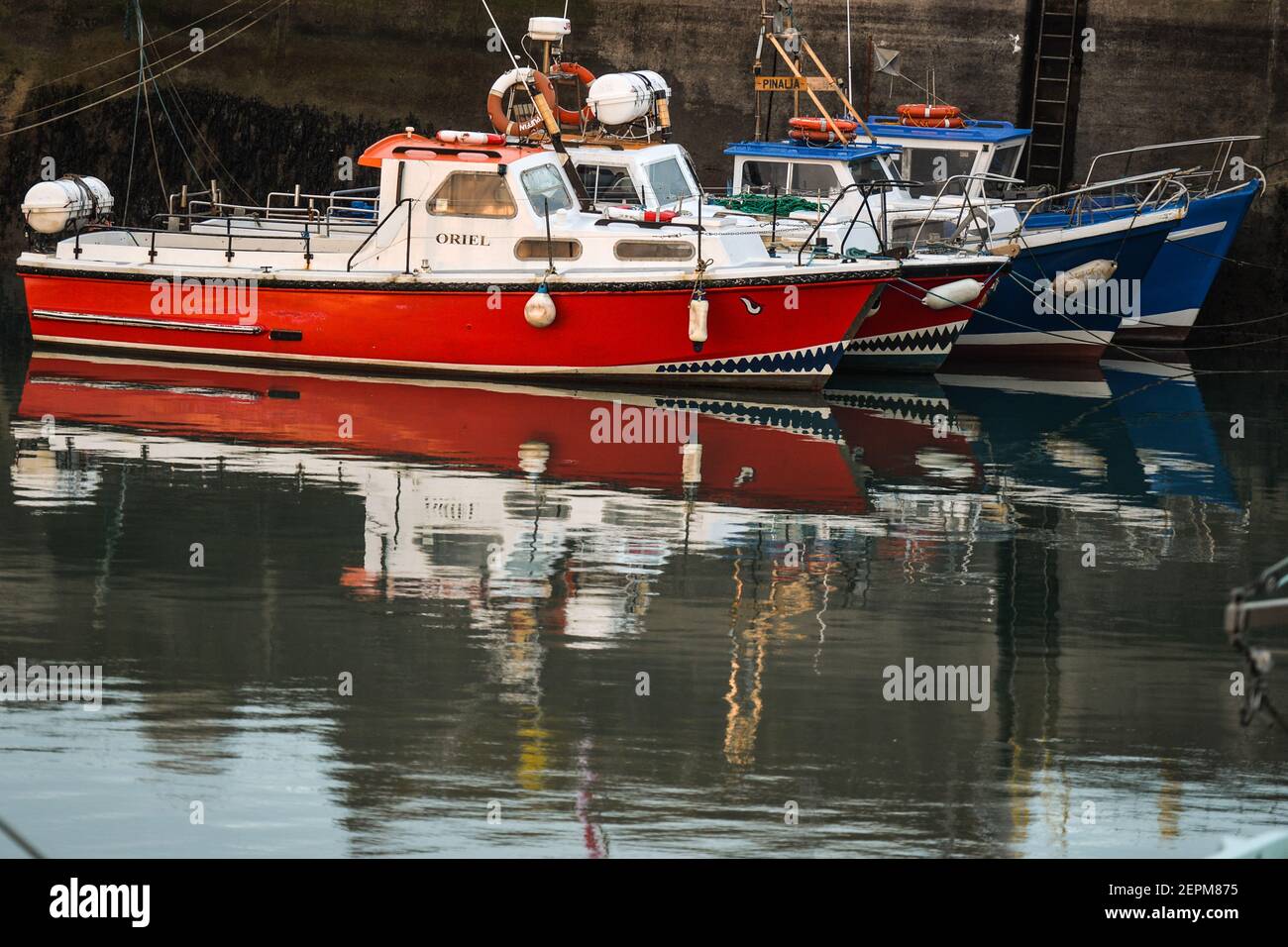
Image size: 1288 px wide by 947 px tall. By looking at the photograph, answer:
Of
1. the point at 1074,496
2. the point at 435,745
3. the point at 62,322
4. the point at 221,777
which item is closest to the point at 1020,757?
the point at 435,745

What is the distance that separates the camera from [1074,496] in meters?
13.6

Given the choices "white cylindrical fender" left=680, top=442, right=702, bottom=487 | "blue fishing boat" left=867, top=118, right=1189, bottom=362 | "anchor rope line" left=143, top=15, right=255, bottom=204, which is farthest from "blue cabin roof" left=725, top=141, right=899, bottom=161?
"anchor rope line" left=143, top=15, right=255, bottom=204

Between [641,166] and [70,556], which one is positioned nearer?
[70,556]

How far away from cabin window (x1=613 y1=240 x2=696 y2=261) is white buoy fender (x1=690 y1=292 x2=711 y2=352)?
1.26 ft

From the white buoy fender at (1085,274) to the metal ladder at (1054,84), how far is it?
324 cm

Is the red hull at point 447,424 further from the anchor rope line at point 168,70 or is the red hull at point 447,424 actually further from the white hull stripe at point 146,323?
the anchor rope line at point 168,70

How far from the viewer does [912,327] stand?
58.7ft

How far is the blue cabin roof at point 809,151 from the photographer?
727 inches

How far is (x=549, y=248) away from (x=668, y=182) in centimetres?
194

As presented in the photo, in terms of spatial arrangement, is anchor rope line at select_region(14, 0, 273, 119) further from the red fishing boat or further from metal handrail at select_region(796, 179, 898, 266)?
metal handrail at select_region(796, 179, 898, 266)

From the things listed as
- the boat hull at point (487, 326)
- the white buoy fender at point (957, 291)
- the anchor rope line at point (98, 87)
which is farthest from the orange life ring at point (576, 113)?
the anchor rope line at point (98, 87)
